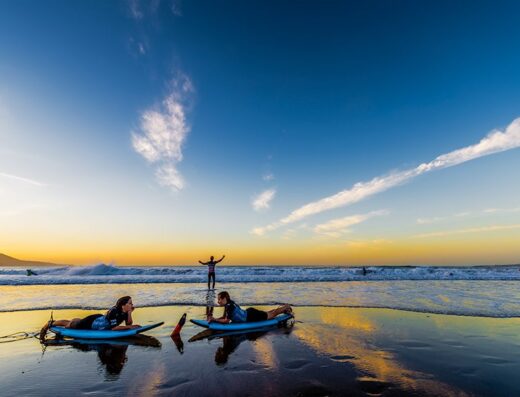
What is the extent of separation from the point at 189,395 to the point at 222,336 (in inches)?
175

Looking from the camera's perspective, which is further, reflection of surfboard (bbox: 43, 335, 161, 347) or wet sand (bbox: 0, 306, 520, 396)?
reflection of surfboard (bbox: 43, 335, 161, 347)

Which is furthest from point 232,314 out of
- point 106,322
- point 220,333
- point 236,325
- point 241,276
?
point 241,276

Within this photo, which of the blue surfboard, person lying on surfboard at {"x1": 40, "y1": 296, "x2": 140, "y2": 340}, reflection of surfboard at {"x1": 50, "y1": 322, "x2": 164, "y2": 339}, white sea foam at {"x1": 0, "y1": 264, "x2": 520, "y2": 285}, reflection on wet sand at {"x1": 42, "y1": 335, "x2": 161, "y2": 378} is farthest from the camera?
white sea foam at {"x1": 0, "y1": 264, "x2": 520, "y2": 285}

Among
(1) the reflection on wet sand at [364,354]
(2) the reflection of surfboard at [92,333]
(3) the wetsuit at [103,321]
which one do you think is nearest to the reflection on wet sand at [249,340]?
(1) the reflection on wet sand at [364,354]

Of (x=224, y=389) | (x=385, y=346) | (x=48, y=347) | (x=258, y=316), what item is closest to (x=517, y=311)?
(x=385, y=346)

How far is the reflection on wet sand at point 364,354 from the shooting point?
Answer: 553cm

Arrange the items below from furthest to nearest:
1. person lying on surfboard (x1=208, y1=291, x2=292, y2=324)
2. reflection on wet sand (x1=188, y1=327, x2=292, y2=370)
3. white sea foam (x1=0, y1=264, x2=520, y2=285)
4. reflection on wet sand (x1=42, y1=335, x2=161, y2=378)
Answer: white sea foam (x1=0, y1=264, x2=520, y2=285)
person lying on surfboard (x1=208, y1=291, x2=292, y2=324)
reflection on wet sand (x1=42, y1=335, x2=161, y2=378)
reflection on wet sand (x1=188, y1=327, x2=292, y2=370)

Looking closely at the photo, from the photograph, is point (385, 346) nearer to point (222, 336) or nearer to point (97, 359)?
point (222, 336)

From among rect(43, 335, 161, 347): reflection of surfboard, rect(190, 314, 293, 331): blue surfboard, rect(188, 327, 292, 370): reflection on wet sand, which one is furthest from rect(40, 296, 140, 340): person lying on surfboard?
rect(188, 327, 292, 370): reflection on wet sand

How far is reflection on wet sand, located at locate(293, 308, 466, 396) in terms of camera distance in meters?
5.53

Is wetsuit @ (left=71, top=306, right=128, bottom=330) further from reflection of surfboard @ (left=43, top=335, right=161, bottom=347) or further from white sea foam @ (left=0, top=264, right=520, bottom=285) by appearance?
white sea foam @ (left=0, top=264, right=520, bottom=285)

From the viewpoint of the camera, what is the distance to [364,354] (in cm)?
748

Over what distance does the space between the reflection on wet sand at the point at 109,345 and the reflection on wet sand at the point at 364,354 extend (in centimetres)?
454

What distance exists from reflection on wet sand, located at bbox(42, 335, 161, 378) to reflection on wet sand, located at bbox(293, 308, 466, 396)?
A: 454cm
